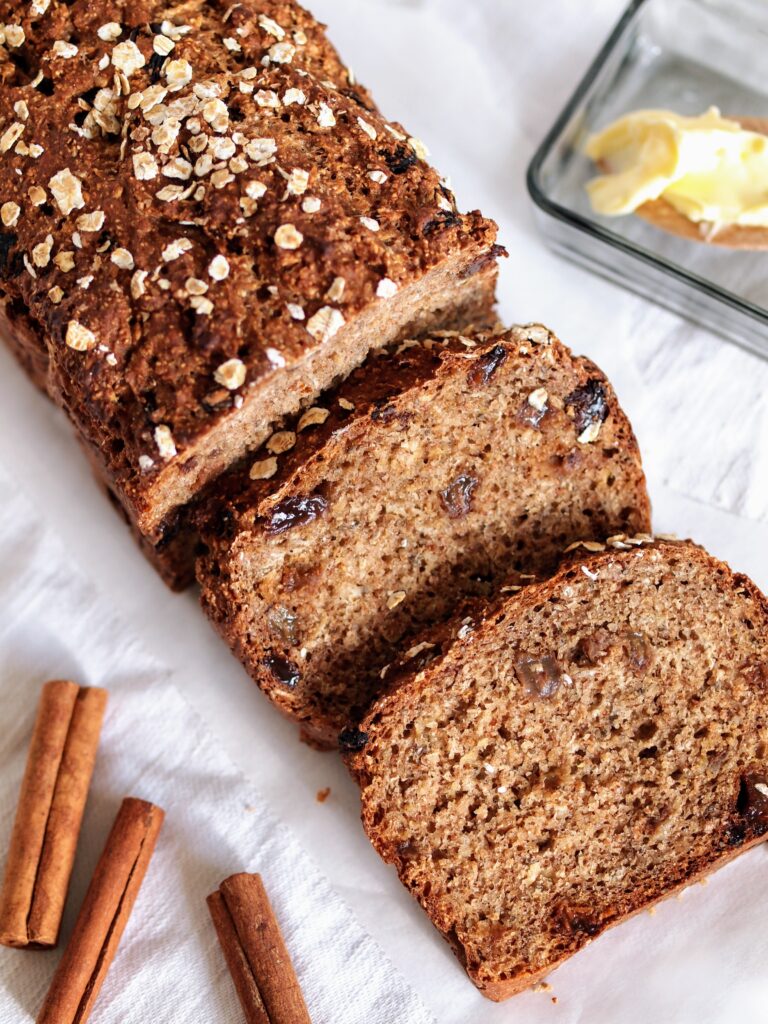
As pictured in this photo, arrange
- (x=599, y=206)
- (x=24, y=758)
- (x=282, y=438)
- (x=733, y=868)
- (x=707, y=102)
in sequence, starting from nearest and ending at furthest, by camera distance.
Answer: (x=282, y=438) → (x=733, y=868) → (x=24, y=758) → (x=599, y=206) → (x=707, y=102)

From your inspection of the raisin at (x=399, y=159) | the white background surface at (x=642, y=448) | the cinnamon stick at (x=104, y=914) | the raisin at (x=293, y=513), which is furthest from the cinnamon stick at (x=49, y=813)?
the raisin at (x=399, y=159)

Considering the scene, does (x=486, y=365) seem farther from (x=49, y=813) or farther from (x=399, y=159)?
(x=49, y=813)

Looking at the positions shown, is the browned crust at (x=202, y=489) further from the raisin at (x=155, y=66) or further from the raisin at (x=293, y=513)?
the raisin at (x=155, y=66)

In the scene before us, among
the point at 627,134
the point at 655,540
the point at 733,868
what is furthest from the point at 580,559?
the point at 627,134

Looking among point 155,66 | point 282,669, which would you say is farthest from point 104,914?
point 155,66

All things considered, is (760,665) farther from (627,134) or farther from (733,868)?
Answer: (627,134)

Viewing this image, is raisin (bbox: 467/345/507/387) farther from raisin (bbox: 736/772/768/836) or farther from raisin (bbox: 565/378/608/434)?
raisin (bbox: 736/772/768/836)
